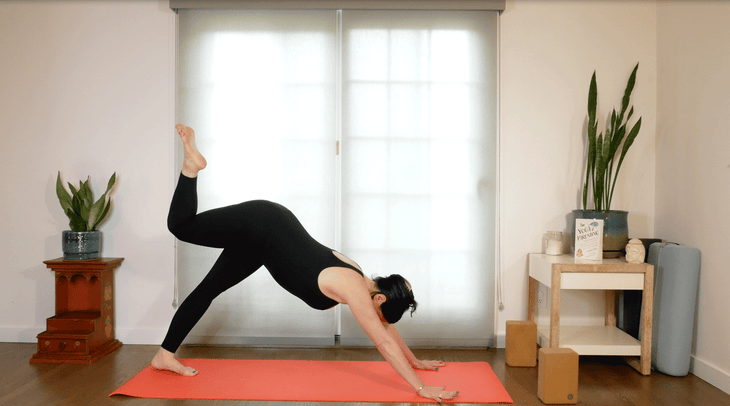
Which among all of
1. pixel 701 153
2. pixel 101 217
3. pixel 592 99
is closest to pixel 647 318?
pixel 701 153

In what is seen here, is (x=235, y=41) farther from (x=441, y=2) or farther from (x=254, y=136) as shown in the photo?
(x=441, y=2)

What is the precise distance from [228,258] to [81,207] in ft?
4.09

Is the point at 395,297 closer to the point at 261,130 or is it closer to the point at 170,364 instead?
the point at 170,364

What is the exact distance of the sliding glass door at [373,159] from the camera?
3.33 m

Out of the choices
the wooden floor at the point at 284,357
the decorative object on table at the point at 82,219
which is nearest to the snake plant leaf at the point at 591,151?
the wooden floor at the point at 284,357

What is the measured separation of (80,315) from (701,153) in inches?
153

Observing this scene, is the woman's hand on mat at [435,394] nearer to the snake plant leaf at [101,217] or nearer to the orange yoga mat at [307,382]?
the orange yoga mat at [307,382]

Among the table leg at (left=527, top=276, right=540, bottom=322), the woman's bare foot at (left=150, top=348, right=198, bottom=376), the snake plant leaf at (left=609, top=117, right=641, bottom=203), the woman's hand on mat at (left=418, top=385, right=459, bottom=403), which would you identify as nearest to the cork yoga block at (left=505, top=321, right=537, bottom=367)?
the table leg at (left=527, top=276, right=540, bottom=322)

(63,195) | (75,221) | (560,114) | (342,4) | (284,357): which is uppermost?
(342,4)

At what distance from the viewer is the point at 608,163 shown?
10.6 feet

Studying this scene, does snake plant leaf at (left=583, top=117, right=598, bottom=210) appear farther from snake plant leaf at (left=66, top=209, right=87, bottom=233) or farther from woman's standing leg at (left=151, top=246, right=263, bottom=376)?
snake plant leaf at (left=66, top=209, right=87, bottom=233)

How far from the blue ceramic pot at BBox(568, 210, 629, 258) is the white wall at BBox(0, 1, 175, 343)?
2816 mm

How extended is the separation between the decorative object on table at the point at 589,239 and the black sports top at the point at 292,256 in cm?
139

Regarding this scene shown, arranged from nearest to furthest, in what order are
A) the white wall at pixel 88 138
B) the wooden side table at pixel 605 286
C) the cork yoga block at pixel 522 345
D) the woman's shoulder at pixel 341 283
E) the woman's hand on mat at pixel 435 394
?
the woman's hand on mat at pixel 435 394 < the woman's shoulder at pixel 341 283 < the wooden side table at pixel 605 286 < the cork yoga block at pixel 522 345 < the white wall at pixel 88 138
